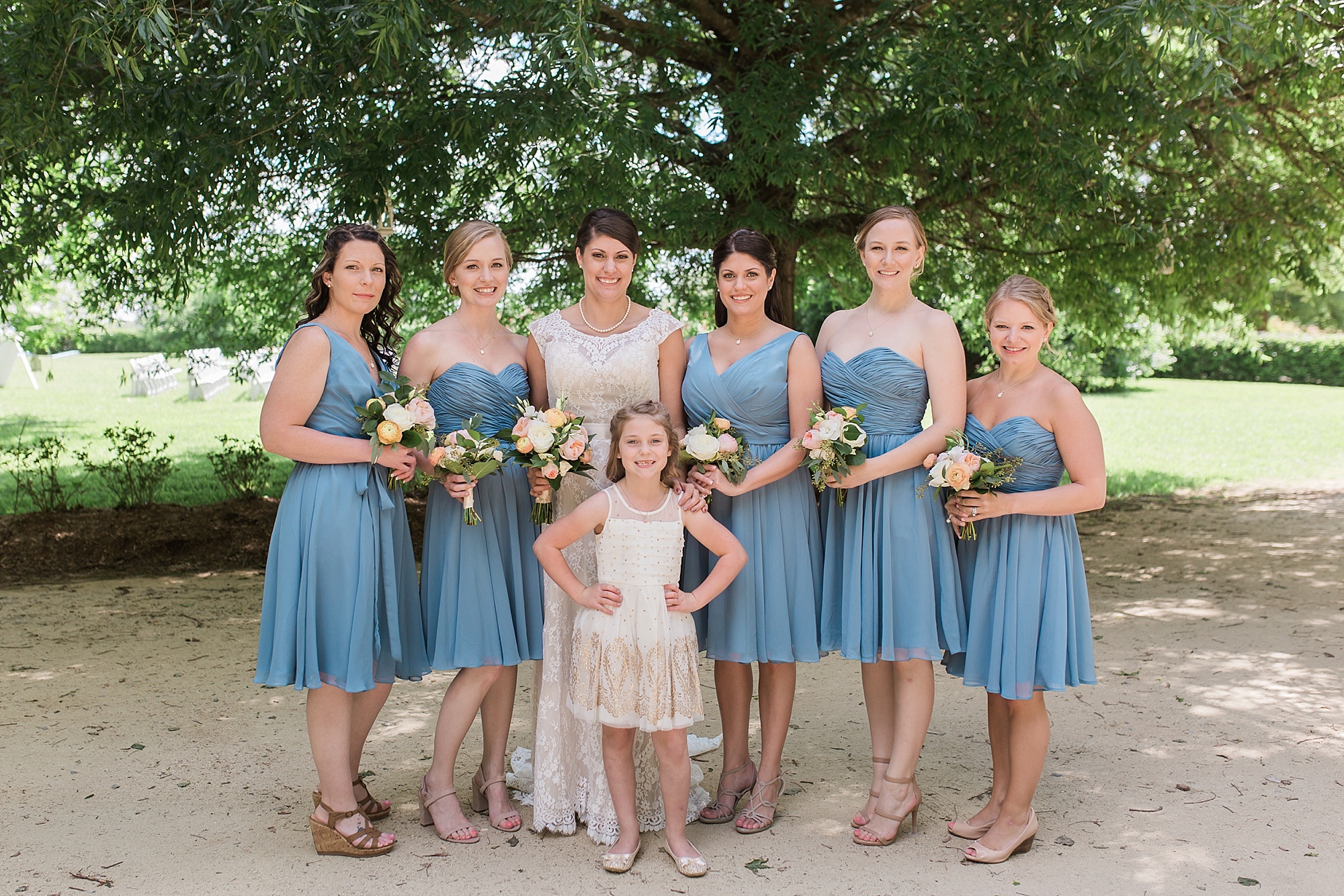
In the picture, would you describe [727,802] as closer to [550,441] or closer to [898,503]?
[898,503]

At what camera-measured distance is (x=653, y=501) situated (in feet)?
13.0

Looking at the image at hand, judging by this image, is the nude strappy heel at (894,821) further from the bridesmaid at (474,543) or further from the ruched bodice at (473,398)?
the ruched bodice at (473,398)

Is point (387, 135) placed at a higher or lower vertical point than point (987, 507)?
higher

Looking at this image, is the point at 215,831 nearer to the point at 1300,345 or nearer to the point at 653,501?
the point at 653,501

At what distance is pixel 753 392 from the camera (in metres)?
Answer: 4.09

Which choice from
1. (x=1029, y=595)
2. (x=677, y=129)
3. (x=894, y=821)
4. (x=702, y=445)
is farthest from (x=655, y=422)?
(x=677, y=129)

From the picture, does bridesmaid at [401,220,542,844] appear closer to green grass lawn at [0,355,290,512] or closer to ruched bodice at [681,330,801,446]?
ruched bodice at [681,330,801,446]

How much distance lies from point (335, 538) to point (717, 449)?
4.59 ft

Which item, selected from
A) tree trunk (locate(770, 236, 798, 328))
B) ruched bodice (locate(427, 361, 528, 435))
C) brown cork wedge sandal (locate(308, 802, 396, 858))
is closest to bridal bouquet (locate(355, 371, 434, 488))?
ruched bodice (locate(427, 361, 528, 435))

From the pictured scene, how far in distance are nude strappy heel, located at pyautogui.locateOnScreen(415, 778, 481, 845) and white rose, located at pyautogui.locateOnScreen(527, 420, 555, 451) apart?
144 centimetres

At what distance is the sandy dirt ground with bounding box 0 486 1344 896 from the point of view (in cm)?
375

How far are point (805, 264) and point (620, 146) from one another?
17.3ft

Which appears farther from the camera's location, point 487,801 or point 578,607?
point 487,801

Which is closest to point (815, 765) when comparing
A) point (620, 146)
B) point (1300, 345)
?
point (620, 146)
